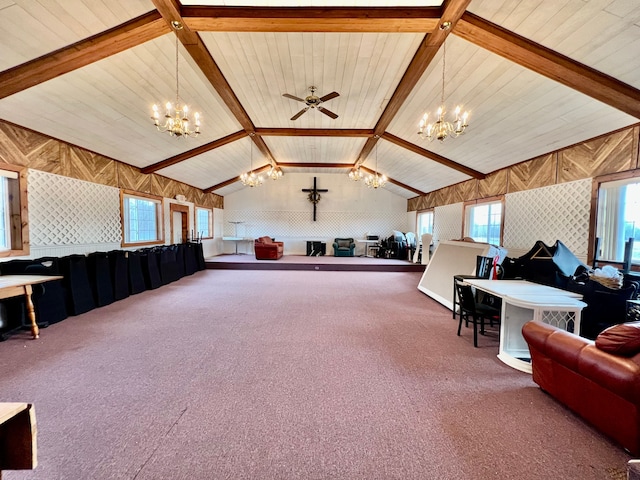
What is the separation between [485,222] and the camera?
6.73m

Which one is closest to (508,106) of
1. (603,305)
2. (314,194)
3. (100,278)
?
(603,305)

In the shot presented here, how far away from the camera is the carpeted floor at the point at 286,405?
1399 mm

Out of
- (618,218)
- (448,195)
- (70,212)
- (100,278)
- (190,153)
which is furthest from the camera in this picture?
(448,195)

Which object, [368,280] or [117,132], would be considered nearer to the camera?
[117,132]

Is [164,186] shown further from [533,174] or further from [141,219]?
[533,174]

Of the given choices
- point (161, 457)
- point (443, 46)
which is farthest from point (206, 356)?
point (443, 46)

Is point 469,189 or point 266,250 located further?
point 266,250

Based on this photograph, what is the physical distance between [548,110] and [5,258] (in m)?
7.87

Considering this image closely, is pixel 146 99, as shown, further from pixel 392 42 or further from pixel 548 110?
pixel 548 110

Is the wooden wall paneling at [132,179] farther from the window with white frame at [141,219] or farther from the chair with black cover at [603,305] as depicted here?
the chair with black cover at [603,305]

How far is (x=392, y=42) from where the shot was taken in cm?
326

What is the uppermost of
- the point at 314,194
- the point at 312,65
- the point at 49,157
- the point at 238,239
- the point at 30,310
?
the point at 312,65

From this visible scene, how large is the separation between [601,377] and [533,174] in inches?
189

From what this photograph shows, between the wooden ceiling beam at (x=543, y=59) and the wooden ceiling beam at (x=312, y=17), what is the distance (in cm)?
44
